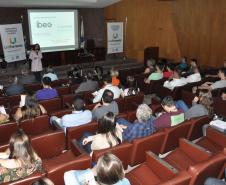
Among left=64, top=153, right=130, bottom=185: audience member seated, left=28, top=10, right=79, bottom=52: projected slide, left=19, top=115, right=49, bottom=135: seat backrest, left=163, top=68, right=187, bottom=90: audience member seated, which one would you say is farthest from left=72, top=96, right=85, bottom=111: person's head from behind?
left=28, top=10, right=79, bottom=52: projected slide

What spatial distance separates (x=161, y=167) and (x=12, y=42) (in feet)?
26.6

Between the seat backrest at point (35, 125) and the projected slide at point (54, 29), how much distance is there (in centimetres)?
705

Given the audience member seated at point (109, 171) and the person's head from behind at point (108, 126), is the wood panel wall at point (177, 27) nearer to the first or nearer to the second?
the person's head from behind at point (108, 126)

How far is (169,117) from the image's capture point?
371 cm

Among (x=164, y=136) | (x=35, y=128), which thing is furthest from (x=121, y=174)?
(x=35, y=128)

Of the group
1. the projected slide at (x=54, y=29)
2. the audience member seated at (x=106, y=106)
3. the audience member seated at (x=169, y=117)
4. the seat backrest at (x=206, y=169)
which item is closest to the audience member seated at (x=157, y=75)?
the audience member seated at (x=106, y=106)

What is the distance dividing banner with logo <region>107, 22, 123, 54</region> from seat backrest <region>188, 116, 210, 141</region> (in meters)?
7.64

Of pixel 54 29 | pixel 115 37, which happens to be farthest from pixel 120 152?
pixel 54 29

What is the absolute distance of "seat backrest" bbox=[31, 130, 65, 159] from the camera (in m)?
3.35

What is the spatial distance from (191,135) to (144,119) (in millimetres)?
827

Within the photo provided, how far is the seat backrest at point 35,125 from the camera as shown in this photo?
158 inches

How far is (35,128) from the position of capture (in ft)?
13.6

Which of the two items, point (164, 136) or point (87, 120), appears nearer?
point (164, 136)

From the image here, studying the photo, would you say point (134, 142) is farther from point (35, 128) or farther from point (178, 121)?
point (35, 128)
